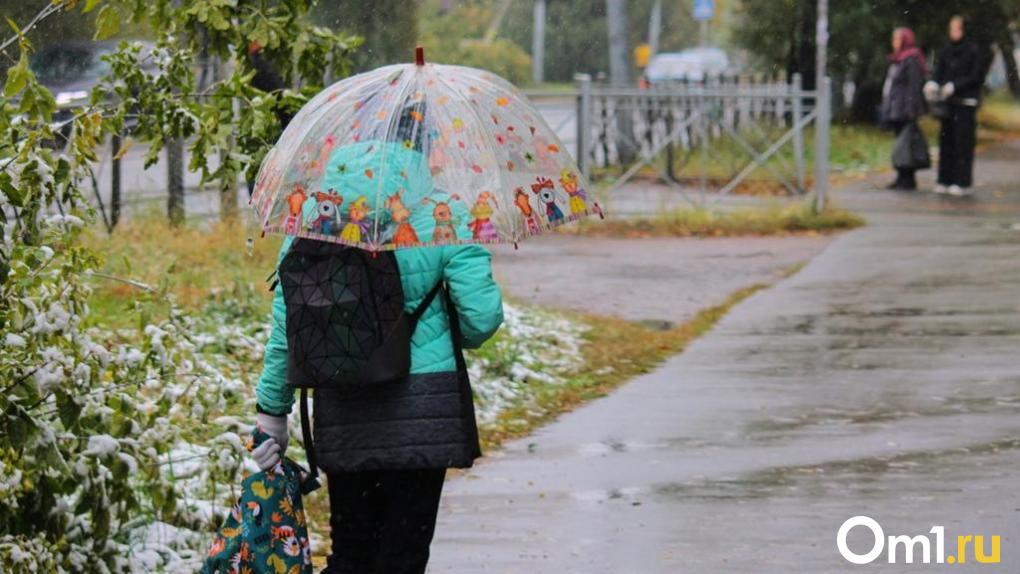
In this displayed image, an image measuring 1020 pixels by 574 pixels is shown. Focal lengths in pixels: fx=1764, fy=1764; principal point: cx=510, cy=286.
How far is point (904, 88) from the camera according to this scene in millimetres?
20000

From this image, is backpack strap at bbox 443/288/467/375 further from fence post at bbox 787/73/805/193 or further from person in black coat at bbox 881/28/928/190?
person in black coat at bbox 881/28/928/190

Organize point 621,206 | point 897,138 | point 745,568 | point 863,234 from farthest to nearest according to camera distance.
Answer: point 897,138 < point 621,206 < point 863,234 < point 745,568

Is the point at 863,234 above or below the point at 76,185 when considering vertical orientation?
below

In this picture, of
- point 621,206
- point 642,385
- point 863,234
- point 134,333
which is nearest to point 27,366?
point 134,333

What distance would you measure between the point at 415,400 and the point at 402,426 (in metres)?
0.07

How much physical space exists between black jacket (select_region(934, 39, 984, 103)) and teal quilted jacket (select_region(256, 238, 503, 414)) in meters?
16.2

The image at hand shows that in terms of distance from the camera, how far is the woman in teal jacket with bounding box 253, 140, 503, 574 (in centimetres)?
432

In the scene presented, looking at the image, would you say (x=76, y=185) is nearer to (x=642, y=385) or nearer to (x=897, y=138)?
(x=642, y=385)

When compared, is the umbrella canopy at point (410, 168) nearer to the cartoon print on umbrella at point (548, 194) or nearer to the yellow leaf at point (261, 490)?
the cartoon print on umbrella at point (548, 194)

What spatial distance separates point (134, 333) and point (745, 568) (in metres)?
4.06

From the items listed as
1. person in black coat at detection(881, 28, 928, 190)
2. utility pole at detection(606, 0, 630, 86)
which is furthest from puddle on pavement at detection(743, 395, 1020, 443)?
utility pole at detection(606, 0, 630, 86)

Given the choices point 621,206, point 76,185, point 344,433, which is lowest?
point 621,206

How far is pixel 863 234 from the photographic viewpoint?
52.7ft

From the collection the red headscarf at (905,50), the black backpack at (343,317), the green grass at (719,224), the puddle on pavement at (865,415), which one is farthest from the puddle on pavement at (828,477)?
the red headscarf at (905,50)
